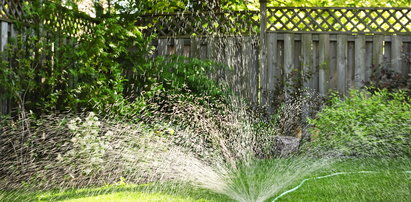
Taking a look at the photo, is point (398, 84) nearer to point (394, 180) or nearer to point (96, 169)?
point (394, 180)

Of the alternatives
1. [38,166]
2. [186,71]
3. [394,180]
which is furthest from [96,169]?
[394,180]

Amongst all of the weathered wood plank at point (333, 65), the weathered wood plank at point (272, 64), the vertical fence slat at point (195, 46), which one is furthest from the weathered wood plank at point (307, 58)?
the vertical fence slat at point (195, 46)

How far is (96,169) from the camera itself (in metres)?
5.90

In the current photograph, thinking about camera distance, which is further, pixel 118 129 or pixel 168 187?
pixel 118 129

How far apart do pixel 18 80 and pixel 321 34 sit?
547cm

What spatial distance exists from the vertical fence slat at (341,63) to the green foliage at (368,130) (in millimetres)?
1514

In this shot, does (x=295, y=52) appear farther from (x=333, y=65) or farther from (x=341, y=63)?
(x=341, y=63)

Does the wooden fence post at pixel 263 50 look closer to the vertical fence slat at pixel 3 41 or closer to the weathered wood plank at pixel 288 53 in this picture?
the weathered wood plank at pixel 288 53

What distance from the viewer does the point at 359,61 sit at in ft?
30.2

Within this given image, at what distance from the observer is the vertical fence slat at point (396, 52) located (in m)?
9.15

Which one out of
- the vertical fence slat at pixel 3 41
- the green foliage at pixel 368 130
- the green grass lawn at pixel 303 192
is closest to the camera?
the green grass lawn at pixel 303 192

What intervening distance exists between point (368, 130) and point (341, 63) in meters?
2.28

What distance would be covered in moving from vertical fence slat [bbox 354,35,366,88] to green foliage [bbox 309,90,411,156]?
155 centimetres

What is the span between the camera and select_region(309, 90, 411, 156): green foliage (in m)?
7.12
